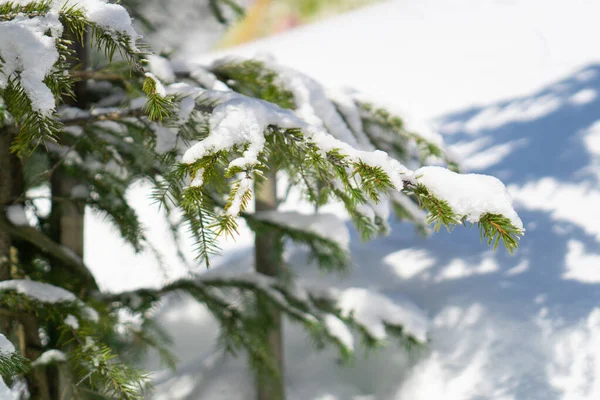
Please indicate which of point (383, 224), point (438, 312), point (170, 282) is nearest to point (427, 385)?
point (438, 312)

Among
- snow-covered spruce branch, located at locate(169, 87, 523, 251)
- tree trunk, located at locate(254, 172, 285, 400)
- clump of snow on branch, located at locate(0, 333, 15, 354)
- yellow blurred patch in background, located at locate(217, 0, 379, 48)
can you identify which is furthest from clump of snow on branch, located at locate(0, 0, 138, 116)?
yellow blurred patch in background, located at locate(217, 0, 379, 48)

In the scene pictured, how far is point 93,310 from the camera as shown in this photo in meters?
1.94

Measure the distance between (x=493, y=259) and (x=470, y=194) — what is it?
8.33ft

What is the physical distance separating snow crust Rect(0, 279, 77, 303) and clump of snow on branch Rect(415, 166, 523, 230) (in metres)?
1.35

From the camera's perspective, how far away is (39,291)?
1886 millimetres

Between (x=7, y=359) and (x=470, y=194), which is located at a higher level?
(x=470, y=194)

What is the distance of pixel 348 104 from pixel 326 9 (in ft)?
33.4

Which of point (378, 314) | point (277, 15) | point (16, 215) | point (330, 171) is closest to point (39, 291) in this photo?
point (16, 215)

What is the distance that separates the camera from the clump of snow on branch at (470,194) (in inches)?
48.6

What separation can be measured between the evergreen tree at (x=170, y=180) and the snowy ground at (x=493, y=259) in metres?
0.43

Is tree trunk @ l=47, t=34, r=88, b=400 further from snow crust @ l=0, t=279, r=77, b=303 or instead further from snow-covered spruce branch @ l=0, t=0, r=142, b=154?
snow-covered spruce branch @ l=0, t=0, r=142, b=154

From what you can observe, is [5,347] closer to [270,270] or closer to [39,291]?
[39,291]

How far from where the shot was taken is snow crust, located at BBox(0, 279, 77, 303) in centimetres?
186

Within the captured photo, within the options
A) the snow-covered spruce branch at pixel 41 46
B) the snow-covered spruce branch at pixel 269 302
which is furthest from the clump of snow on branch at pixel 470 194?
the snow-covered spruce branch at pixel 269 302
